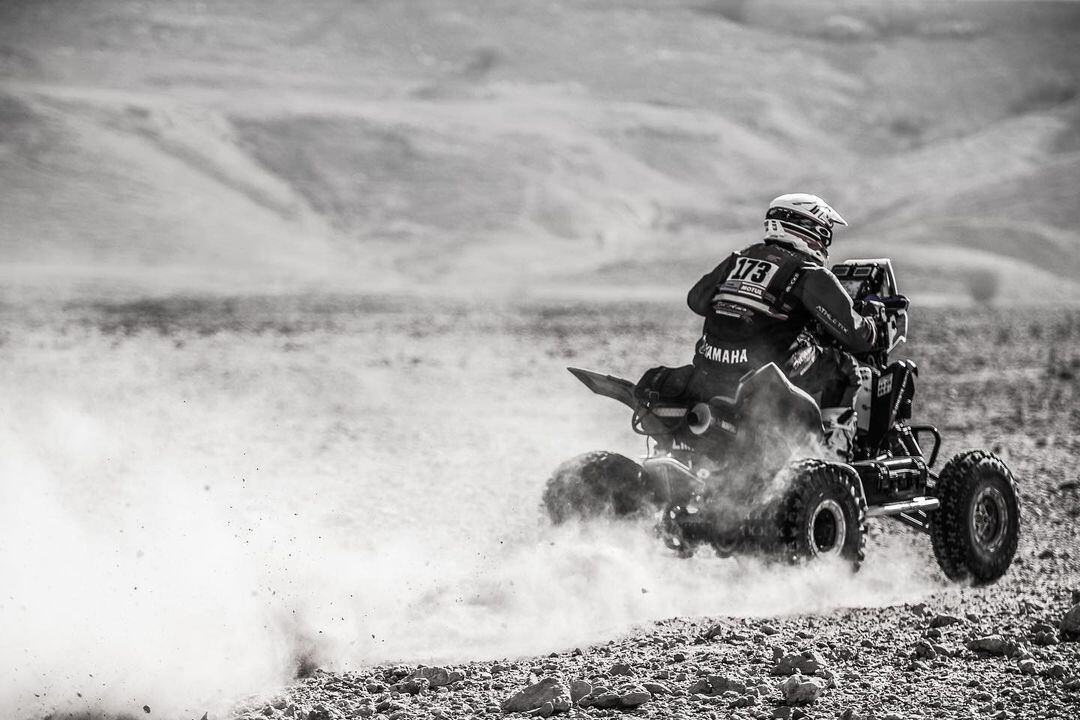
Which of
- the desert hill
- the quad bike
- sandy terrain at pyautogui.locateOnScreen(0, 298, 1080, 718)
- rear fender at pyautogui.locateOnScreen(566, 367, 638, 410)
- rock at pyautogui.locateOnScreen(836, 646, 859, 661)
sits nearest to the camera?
sandy terrain at pyautogui.locateOnScreen(0, 298, 1080, 718)

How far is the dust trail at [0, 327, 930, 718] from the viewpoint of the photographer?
234 inches

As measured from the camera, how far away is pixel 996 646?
6.53 meters

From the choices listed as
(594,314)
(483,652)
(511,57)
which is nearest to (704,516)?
(483,652)

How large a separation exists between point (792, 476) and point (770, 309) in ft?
2.95

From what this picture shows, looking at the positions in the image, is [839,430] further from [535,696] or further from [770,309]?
[535,696]

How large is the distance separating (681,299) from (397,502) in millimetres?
31536

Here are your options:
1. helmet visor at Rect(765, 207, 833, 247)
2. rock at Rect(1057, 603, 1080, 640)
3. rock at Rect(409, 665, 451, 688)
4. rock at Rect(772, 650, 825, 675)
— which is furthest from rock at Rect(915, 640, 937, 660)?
helmet visor at Rect(765, 207, 833, 247)

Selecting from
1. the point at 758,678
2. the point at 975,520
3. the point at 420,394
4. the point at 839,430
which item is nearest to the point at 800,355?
the point at 839,430

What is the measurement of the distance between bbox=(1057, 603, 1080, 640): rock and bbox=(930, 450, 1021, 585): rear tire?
1129mm

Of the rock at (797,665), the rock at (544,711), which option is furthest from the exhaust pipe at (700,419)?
the rock at (544,711)

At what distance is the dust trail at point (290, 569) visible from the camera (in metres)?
5.93

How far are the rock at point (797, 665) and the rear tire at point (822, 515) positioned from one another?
90cm

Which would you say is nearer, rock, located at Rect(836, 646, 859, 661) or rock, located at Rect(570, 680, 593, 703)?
rock, located at Rect(570, 680, 593, 703)

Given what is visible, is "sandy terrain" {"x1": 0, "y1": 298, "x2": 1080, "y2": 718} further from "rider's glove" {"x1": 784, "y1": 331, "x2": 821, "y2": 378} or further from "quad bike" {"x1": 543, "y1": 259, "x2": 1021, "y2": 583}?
"rider's glove" {"x1": 784, "y1": 331, "x2": 821, "y2": 378}
